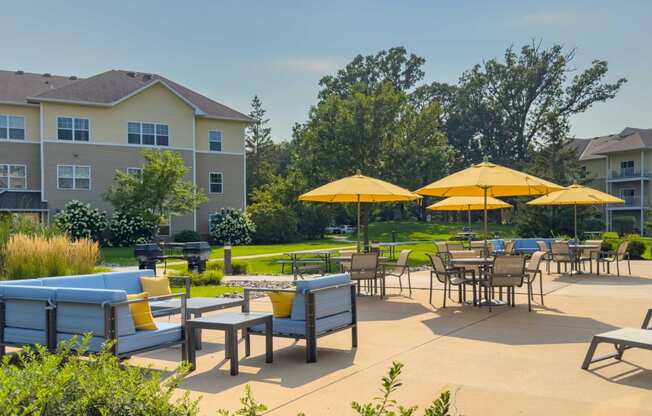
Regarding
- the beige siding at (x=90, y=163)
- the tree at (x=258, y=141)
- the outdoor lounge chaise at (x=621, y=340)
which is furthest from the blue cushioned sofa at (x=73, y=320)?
the tree at (x=258, y=141)

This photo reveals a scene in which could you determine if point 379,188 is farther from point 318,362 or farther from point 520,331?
point 318,362

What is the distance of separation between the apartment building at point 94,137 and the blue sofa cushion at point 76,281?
25.9m

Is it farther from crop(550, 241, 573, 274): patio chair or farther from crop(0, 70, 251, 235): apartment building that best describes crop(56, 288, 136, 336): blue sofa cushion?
crop(0, 70, 251, 235): apartment building

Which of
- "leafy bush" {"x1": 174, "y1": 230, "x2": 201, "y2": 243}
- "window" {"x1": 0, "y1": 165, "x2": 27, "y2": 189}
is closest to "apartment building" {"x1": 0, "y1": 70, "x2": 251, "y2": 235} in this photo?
"window" {"x1": 0, "y1": 165, "x2": 27, "y2": 189}

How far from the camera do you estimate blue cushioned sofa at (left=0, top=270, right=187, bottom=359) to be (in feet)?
19.2

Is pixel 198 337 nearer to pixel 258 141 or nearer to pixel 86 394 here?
pixel 86 394

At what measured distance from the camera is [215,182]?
37812 millimetres

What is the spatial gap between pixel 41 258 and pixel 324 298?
575 centimetres

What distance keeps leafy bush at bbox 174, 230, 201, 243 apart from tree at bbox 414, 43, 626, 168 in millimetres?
30711

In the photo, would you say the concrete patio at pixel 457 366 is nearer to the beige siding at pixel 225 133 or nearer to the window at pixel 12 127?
the window at pixel 12 127

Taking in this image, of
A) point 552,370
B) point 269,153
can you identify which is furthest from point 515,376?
point 269,153

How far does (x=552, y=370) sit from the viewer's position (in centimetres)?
621

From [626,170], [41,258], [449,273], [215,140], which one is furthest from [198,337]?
[626,170]

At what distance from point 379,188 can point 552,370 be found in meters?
7.09
